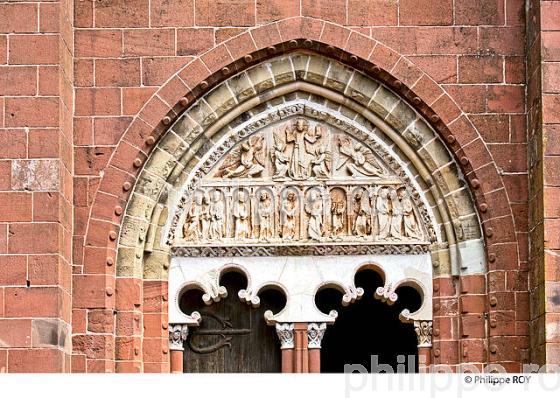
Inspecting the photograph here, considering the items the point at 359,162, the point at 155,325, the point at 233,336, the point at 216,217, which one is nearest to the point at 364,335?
the point at 233,336

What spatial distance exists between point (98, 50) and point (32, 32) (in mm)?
814

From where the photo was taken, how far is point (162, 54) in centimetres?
1611

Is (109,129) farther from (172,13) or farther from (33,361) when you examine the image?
(33,361)

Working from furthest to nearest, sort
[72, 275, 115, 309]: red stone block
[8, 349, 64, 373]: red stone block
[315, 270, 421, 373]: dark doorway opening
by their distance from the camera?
1. [315, 270, 421, 373]: dark doorway opening
2. [72, 275, 115, 309]: red stone block
3. [8, 349, 64, 373]: red stone block

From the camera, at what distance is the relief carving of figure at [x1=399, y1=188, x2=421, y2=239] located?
16.1 metres

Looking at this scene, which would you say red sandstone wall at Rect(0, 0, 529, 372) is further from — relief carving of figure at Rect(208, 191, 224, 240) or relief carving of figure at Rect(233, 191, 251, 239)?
relief carving of figure at Rect(233, 191, 251, 239)

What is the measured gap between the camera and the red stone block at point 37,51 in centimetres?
1550

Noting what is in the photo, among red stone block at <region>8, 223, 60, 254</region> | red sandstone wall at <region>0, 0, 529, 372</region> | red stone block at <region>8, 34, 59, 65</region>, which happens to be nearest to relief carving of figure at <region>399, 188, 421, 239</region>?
red sandstone wall at <region>0, 0, 529, 372</region>

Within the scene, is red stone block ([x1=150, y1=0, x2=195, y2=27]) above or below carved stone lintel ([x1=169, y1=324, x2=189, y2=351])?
above

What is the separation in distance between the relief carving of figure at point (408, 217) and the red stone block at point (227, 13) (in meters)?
2.11

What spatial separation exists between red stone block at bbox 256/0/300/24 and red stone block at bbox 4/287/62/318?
3.21 metres

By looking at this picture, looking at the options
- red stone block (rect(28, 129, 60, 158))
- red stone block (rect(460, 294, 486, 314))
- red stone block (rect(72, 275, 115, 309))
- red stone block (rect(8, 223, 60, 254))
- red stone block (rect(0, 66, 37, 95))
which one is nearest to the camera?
red stone block (rect(8, 223, 60, 254))

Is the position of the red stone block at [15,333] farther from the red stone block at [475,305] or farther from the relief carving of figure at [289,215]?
the red stone block at [475,305]

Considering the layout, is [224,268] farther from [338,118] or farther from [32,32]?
[32,32]
